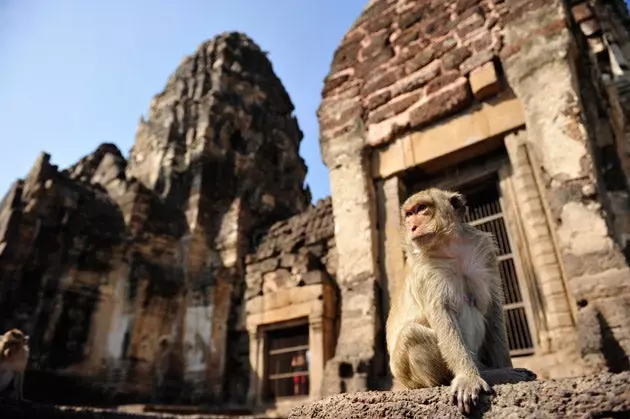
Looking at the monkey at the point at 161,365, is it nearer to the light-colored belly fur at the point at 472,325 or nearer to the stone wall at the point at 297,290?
the stone wall at the point at 297,290

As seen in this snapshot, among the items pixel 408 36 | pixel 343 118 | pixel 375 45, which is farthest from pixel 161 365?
pixel 408 36

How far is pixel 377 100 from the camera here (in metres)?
5.05

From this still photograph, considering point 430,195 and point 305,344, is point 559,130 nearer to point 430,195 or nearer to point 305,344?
point 430,195

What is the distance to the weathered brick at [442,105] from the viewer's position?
14.3ft

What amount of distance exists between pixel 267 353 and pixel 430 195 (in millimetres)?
5338

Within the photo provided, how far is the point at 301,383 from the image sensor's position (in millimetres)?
6094

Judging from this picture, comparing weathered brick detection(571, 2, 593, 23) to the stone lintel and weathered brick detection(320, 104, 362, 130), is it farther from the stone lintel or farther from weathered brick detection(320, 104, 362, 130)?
weathered brick detection(320, 104, 362, 130)

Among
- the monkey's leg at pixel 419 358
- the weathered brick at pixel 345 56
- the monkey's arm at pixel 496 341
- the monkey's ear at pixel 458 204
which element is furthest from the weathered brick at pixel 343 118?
the monkey's leg at pixel 419 358

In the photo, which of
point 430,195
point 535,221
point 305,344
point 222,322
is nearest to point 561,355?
point 535,221

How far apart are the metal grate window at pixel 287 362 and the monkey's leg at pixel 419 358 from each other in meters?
4.37

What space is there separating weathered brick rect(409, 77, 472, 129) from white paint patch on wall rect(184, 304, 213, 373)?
5.04m

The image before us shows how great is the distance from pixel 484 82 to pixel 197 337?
20.2 feet

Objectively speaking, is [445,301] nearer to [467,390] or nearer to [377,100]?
[467,390]

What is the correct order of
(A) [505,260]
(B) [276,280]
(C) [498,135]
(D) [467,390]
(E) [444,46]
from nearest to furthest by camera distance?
(D) [467,390] → (A) [505,260] → (C) [498,135] → (E) [444,46] → (B) [276,280]
